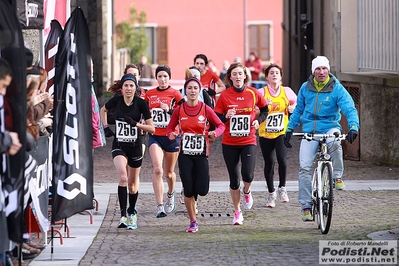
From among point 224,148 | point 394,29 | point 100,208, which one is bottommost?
point 100,208

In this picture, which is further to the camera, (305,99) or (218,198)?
(218,198)

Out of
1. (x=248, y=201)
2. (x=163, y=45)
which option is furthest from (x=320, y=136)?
(x=163, y=45)

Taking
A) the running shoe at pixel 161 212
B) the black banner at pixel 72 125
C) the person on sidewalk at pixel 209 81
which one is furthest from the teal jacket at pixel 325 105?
the person on sidewalk at pixel 209 81

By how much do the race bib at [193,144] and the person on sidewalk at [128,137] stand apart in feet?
1.87

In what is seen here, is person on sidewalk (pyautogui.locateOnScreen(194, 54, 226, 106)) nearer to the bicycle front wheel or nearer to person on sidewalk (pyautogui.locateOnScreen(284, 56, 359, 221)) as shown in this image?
person on sidewalk (pyautogui.locateOnScreen(284, 56, 359, 221))

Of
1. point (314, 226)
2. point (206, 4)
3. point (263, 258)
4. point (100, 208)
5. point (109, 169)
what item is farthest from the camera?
point (206, 4)

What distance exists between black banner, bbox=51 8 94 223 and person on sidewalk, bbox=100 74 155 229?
6.87ft

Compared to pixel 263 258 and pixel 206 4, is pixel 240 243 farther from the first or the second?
pixel 206 4

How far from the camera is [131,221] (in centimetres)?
1180

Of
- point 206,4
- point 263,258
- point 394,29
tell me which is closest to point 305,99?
point 263,258

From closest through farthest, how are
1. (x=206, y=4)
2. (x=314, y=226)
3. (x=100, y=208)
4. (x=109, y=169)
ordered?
(x=314, y=226) → (x=100, y=208) → (x=109, y=169) → (x=206, y=4)

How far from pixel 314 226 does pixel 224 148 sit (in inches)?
58.3

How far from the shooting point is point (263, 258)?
9.39m

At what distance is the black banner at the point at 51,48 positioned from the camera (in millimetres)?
12164
